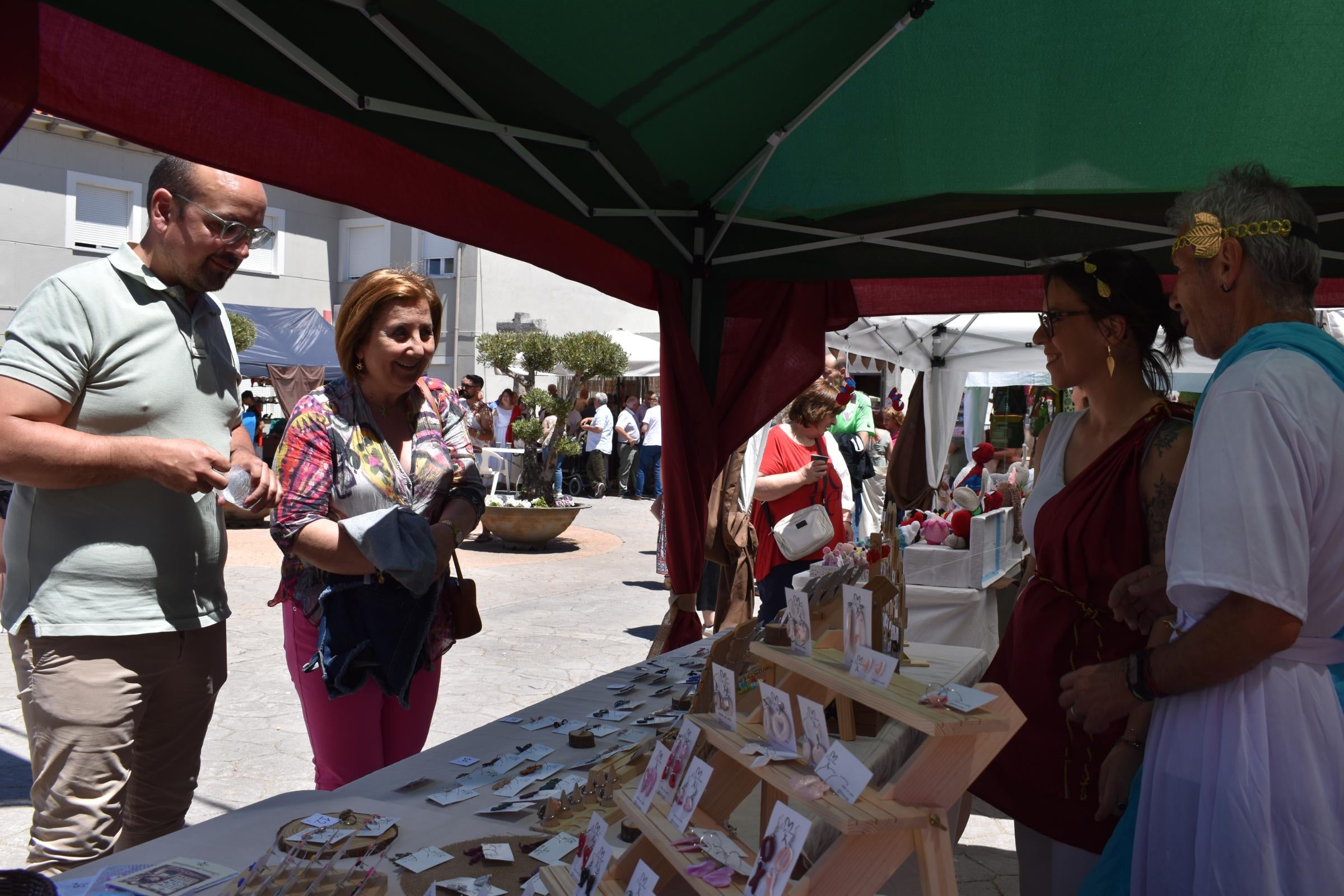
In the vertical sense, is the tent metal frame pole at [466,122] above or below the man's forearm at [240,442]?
above

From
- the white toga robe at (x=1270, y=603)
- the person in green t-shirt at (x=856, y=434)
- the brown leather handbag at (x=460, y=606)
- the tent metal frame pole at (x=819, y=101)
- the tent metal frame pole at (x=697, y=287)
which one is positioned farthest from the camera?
the person in green t-shirt at (x=856, y=434)

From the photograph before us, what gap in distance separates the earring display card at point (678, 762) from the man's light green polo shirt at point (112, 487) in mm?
1204

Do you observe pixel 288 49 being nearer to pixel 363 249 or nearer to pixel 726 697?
pixel 726 697

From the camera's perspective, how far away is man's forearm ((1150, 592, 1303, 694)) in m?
1.32

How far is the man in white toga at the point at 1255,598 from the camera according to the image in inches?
51.6

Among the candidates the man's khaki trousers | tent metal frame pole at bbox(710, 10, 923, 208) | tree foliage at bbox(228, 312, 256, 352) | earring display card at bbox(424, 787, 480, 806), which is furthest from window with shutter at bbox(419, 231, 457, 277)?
earring display card at bbox(424, 787, 480, 806)

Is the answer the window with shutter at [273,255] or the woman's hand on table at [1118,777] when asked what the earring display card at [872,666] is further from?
the window with shutter at [273,255]

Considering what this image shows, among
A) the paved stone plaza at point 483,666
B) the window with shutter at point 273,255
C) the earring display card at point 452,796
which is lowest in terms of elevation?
the paved stone plaza at point 483,666

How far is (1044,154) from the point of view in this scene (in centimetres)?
338

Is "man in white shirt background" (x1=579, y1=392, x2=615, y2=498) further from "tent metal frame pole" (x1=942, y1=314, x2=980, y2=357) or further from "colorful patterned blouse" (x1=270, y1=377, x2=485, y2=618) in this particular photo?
"colorful patterned blouse" (x1=270, y1=377, x2=485, y2=618)

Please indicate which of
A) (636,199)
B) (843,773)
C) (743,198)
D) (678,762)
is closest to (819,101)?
(743,198)

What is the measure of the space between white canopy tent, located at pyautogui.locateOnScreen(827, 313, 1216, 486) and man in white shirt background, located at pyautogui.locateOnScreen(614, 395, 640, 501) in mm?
8427

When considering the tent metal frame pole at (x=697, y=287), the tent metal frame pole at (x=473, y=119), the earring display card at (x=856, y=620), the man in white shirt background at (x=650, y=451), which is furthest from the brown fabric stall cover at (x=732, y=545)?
the man in white shirt background at (x=650, y=451)

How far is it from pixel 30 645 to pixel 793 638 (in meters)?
1.53
